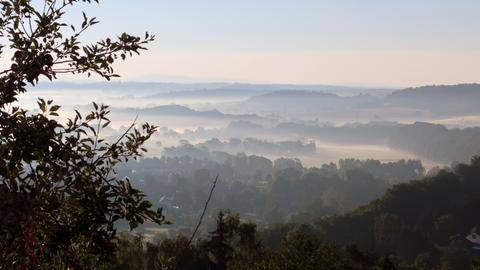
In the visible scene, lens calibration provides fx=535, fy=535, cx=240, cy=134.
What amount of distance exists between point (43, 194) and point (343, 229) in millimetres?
82733

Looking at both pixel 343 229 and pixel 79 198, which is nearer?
pixel 79 198

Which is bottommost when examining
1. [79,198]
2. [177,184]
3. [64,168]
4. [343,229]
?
[177,184]

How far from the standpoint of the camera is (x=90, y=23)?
487 cm

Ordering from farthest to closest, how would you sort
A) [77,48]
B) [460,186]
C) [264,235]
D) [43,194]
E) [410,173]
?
[410,173] < [460,186] < [264,235] < [77,48] < [43,194]

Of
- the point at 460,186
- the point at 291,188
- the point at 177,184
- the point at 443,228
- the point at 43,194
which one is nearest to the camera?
the point at 43,194

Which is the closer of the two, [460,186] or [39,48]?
[39,48]

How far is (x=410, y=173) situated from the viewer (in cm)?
19612

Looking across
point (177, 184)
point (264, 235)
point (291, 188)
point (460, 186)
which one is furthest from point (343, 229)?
point (177, 184)

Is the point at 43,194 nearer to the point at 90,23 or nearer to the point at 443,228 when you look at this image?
the point at 90,23

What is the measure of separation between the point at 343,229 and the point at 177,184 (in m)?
103

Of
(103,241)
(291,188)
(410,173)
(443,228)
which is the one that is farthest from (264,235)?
(410,173)

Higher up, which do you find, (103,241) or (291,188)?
(103,241)

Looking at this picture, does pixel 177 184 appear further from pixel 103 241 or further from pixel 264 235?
pixel 103 241

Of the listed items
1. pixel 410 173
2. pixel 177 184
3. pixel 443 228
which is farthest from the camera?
pixel 410 173
